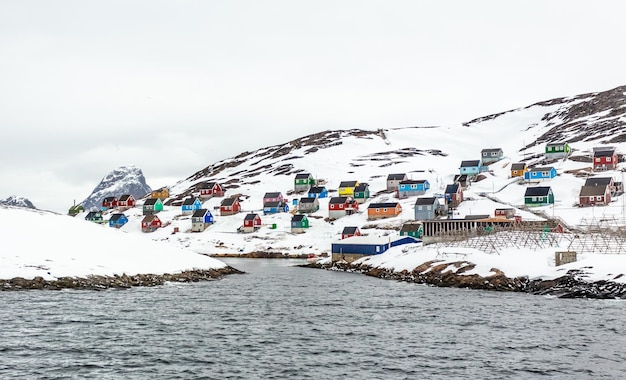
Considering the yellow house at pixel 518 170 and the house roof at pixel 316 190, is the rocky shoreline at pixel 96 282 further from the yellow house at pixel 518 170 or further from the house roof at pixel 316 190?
the yellow house at pixel 518 170

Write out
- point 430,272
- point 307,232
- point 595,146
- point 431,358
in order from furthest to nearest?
point 595,146, point 307,232, point 430,272, point 431,358

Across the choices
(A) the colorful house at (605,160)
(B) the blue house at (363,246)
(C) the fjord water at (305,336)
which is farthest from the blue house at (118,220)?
(A) the colorful house at (605,160)

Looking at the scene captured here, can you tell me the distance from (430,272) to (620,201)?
8838cm

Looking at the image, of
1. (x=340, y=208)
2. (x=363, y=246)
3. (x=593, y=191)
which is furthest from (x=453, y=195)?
(x=363, y=246)

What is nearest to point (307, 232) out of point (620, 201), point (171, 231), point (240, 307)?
point (171, 231)

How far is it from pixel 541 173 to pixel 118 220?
14208 cm

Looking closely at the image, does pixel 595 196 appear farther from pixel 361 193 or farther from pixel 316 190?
pixel 316 190

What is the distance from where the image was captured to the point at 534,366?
25.7 metres

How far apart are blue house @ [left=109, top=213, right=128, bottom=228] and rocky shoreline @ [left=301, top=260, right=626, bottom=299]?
13642 cm

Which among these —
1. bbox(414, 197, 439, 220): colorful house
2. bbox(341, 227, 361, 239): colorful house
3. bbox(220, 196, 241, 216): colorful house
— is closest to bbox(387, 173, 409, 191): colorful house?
bbox(414, 197, 439, 220): colorful house

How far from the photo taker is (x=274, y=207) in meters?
182

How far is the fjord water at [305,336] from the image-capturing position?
25.0 m

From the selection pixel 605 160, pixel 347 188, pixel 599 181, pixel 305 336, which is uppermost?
pixel 605 160

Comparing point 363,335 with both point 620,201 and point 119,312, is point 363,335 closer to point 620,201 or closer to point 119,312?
point 119,312
